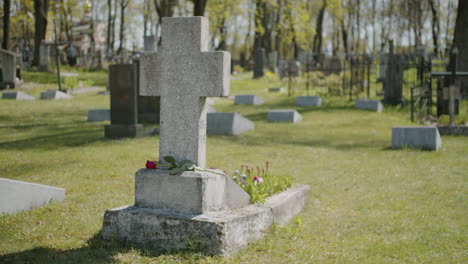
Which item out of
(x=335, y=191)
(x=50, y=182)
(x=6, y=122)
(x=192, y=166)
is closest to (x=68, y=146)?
(x=50, y=182)

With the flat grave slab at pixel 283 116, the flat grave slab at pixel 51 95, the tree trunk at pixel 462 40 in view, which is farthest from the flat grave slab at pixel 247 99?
the tree trunk at pixel 462 40

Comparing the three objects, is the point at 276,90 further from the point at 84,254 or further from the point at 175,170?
the point at 84,254

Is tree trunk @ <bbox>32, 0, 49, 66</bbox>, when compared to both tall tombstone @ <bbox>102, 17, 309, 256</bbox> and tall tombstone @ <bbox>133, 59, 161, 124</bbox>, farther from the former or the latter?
tall tombstone @ <bbox>102, 17, 309, 256</bbox>

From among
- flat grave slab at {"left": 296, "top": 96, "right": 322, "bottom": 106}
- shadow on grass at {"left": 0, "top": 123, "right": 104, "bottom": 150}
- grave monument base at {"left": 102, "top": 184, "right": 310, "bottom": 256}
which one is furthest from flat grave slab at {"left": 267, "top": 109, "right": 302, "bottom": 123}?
grave monument base at {"left": 102, "top": 184, "right": 310, "bottom": 256}

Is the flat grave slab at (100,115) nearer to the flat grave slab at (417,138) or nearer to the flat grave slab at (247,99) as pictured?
the flat grave slab at (247,99)

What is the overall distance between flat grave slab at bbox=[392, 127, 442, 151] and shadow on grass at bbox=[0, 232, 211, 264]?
7.46 metres

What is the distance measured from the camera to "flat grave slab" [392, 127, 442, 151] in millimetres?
10633

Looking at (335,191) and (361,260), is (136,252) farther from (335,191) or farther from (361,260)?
(335,191)

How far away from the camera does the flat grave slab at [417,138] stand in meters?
10.6

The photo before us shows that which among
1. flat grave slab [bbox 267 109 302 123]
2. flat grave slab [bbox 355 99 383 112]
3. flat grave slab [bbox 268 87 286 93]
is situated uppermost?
flat grave slab [bbox 268 87 286 93]

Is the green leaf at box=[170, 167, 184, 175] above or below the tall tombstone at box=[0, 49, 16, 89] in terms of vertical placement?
below

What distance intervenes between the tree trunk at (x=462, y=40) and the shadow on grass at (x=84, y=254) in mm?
17060

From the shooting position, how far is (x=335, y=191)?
755 cm

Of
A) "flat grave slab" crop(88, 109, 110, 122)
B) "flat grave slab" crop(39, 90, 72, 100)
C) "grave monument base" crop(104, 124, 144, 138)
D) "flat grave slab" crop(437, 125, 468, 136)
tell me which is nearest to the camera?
"grave monument base" crop(104, 124, 144, 138)
